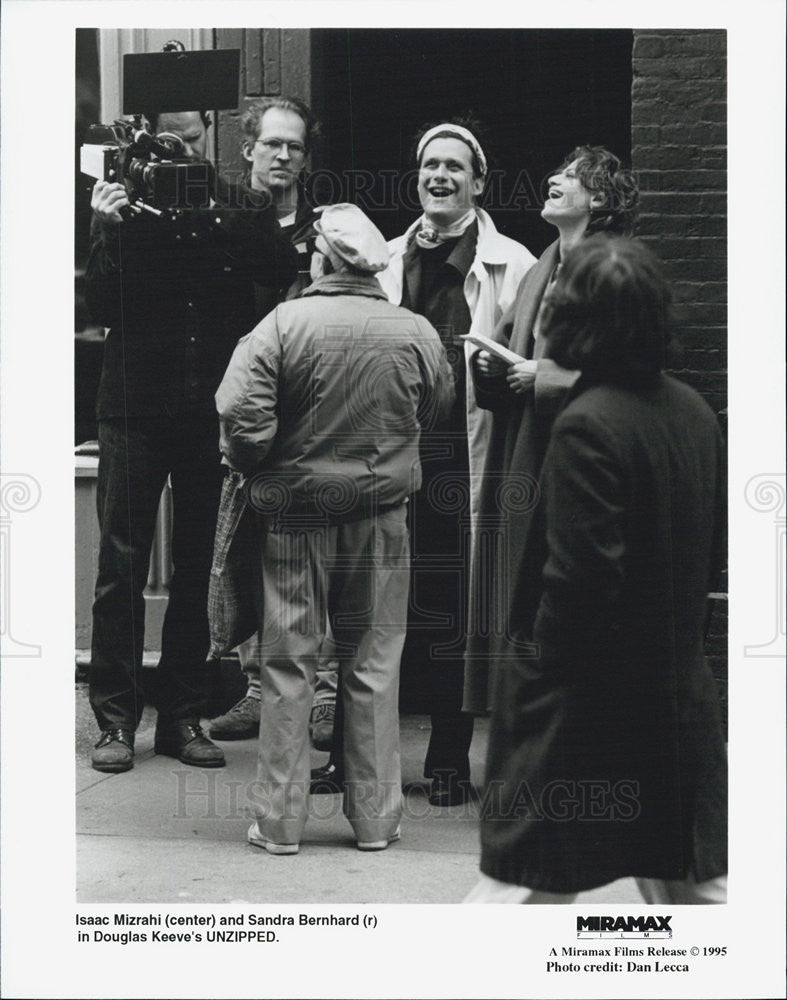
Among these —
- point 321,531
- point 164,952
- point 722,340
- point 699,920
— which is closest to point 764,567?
point 722,340

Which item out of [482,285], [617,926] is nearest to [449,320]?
[482,285]

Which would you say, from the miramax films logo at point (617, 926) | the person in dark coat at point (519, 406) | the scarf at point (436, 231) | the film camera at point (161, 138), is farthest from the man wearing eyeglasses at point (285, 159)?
the miramax films logo at point (617, 926)

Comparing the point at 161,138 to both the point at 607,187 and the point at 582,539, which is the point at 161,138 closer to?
the point at 607,187

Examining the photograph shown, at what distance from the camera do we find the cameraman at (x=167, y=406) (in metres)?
5.61

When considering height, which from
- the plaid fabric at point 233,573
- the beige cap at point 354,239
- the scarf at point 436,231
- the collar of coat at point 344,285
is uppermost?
the scarf at point 436,231

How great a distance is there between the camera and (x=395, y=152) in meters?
5.50

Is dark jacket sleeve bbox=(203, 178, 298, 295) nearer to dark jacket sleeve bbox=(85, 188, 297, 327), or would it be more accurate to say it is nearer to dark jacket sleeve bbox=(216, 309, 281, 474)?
dark jacket sleeve bbox=(85, 188, 297, 327)

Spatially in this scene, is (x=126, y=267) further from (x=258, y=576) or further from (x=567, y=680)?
(x=567, y=680)

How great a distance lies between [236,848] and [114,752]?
2.34 feet

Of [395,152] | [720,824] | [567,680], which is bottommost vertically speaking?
[720,824]

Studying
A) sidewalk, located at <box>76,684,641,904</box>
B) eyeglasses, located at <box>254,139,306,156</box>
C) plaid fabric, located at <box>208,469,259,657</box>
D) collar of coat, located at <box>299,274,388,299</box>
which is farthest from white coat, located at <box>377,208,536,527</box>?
sidewalk, located at <box>76,684,641,904</box>

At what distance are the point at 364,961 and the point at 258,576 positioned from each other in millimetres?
1428

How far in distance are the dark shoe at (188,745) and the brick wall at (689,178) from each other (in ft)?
7.54

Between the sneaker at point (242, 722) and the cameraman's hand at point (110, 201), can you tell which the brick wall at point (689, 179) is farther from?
the sneaker at point (242, 722)
